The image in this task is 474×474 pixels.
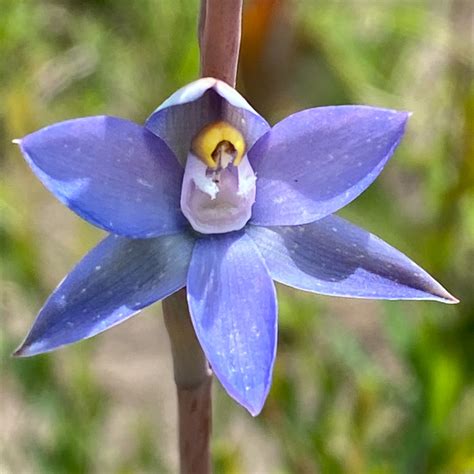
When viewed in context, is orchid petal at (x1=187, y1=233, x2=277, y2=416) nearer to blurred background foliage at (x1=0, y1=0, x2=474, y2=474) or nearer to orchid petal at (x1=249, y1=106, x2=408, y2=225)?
orchid petal at (x1=249, y1=106, x2=408, y2=225)

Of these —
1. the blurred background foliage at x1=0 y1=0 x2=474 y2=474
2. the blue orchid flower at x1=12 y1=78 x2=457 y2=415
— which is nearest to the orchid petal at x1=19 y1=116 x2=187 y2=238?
the blue orchid flower at x1=12 y1=78 x2=457 y2=415

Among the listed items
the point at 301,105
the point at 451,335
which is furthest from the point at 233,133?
the point at 301,105

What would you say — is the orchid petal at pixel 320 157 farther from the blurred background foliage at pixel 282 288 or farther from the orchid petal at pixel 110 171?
the blurred background foliage at pixel 282 288

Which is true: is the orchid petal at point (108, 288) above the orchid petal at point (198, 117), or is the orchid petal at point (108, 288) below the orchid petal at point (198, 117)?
below

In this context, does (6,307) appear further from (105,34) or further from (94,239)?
(105,34)

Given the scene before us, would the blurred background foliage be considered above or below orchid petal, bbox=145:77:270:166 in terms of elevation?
below

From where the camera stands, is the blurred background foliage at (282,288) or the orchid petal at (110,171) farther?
the blurred background foliage at (282,288)

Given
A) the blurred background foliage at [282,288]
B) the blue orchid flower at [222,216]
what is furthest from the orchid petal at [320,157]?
the blurred background foliage at [282,288]
